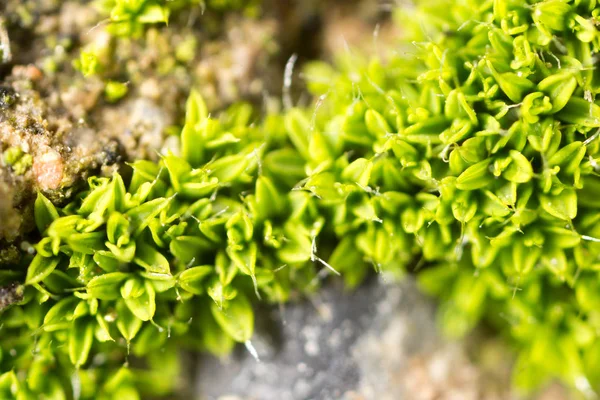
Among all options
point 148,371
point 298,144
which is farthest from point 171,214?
point 148,371

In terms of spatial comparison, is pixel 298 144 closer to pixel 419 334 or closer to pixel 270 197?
pixel 270 197

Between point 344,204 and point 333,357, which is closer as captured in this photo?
point 344,204

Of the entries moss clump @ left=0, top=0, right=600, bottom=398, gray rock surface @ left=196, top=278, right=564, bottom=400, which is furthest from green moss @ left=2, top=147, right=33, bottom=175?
gray rock surface @ left=196, top=278, right=564, bottom=400

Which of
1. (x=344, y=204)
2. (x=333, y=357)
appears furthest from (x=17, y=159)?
(x=333, y=357)

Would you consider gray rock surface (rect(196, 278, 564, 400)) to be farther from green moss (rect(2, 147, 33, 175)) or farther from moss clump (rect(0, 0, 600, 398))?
green moss (rect(2, 147, 33, 175))

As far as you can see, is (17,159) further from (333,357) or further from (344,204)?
(333,357)

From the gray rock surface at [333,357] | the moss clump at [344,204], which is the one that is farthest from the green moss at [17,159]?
the gray rock surface at [333,357]

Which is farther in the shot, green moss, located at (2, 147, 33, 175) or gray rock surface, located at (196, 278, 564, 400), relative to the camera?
gray rock surface, located at (196, 278, 564, 400)

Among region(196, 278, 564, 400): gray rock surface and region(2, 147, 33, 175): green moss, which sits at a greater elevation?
region(2, 147, 33, 175): green moss
